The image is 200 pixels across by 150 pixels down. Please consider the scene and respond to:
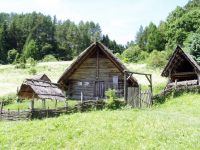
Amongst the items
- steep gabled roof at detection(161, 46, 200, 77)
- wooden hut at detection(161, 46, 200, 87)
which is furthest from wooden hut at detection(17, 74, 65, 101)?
steep gabled roof at detection(161, 46, 200, 77)

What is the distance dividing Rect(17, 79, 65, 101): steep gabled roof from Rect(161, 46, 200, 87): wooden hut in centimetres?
1345

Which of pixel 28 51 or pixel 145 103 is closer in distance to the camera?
pixel 145 103

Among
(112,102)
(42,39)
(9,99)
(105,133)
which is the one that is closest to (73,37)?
(42,39)

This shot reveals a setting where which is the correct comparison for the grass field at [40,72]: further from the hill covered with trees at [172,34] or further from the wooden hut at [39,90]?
the wooden hut at [39,90]

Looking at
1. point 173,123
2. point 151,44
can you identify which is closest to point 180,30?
point 151,44

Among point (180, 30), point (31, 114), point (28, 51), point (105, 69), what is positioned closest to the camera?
point (31, 114)

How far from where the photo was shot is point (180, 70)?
155 ft

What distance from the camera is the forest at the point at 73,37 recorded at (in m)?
104

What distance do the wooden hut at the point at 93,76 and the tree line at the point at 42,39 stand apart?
3019 inches

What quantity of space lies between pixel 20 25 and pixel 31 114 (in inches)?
4642

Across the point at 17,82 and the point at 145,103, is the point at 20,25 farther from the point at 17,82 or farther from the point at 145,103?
the point at 145,103

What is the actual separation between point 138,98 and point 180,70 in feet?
47.9

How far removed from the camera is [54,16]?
193 meters

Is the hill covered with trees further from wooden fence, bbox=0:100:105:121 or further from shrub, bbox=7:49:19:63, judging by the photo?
wooden fence, bbox=0:100:105:121
